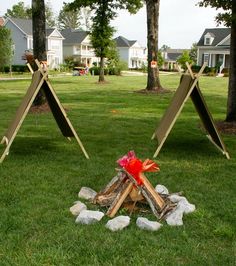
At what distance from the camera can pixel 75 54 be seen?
245 feet

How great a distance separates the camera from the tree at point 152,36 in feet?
67.3

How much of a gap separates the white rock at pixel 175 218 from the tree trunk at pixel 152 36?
54.4 ft

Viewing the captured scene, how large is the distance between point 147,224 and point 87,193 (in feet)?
3.92

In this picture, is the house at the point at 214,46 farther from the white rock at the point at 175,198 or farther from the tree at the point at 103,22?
the white rock at the point at 175,198

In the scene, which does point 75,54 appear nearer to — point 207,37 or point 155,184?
point 207,37

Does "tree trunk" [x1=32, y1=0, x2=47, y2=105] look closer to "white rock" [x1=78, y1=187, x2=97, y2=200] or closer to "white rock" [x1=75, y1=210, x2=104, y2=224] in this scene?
"white rock" [x1=78, y1=187, x2=97, y2=200]

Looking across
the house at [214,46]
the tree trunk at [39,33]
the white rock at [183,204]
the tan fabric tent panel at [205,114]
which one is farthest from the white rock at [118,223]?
the house at [214,46]

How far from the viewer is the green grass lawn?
3.78 m

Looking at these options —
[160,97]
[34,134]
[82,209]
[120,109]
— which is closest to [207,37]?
[160,97]

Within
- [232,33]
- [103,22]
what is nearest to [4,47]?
[103,22]

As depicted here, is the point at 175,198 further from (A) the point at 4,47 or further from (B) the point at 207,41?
(B) the point at 207,41

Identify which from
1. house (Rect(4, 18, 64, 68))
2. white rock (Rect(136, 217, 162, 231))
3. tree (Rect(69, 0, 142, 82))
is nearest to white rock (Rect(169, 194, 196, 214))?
white rock (Rect(136, 217, 162, 231))

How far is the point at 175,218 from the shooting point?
446 centimetres

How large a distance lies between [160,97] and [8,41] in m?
22.2
